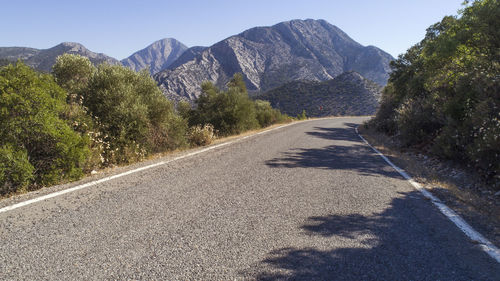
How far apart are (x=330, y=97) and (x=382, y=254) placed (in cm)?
6772

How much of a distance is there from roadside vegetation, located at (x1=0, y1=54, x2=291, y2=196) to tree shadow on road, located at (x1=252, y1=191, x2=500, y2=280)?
4618 millimetres

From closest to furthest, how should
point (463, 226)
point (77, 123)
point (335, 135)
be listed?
point (463, 226) < point (77, 123) < point (335, 135)

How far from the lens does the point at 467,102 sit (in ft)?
25.0

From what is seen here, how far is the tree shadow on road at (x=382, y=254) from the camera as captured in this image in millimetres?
2350

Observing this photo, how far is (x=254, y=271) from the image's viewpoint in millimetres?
2350

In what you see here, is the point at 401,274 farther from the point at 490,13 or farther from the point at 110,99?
the point at 490,13

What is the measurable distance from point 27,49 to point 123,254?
142684mm

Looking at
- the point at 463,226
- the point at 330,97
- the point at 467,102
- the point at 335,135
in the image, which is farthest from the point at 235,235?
the point at 330,97

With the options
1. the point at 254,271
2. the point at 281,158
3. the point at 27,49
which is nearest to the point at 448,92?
the point at 281,158

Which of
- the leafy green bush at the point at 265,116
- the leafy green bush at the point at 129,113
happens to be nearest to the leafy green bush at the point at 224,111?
the leafy green bush at the point at 265,116

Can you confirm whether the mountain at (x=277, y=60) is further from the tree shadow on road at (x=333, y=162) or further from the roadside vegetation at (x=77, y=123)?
the tree shadow on road at (x=333, y=162)

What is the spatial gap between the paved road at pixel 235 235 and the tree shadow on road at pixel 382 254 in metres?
0.01

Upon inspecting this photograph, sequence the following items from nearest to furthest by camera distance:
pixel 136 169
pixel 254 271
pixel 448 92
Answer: pixel 254 271 → pixel 136 169 → pixel 448 92

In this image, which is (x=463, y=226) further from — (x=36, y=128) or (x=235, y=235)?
(x=36, y=128)
